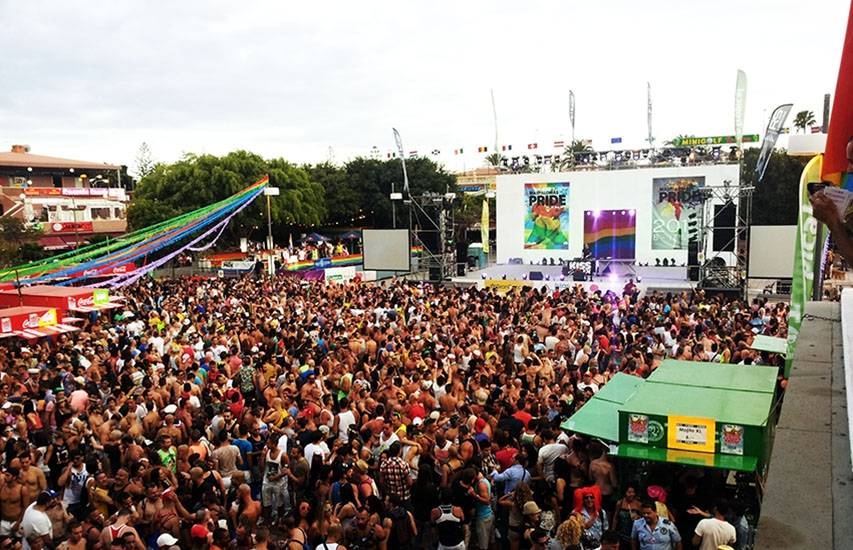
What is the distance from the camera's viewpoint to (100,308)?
54.5ft

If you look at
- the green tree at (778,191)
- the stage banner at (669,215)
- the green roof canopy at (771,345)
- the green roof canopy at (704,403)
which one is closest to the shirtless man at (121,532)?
the green roof canopy at (704,403)

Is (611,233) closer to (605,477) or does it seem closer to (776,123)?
(776,123)

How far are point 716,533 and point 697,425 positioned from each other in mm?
859

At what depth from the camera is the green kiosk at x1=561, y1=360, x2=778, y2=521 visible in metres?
5.34

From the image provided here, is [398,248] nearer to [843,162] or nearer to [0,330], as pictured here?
[0,330]

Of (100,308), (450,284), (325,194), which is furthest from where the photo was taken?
(325,194)

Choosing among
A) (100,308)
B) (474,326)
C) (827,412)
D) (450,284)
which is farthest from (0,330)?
(450,284)

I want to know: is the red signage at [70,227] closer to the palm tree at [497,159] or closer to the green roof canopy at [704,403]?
the palm tree at [497,159]

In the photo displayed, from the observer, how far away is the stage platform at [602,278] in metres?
23.0

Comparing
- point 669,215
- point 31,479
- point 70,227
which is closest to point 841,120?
point 31,479

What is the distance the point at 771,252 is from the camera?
21359 millimetres

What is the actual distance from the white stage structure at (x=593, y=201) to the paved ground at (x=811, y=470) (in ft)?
88.6

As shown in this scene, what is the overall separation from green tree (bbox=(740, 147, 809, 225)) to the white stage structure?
21.7 ft

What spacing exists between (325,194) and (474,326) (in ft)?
110
